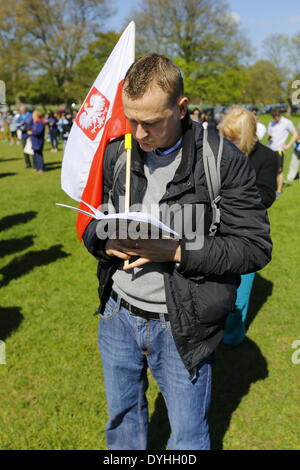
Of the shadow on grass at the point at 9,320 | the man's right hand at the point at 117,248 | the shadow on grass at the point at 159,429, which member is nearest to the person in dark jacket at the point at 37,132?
the shadow on grass at the point at 9,320

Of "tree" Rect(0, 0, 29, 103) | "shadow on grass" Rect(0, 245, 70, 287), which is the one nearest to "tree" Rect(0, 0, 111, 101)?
"tree" Rect(0, 0, 29, 103)

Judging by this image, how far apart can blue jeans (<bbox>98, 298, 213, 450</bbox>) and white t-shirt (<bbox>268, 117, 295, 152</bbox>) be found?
31.5ft

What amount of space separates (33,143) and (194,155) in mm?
11547

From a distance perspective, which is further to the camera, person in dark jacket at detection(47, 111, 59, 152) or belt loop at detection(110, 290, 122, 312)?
person in dark jacket at detection(47, 111, 59, 152)

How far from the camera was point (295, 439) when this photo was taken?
9.31ft

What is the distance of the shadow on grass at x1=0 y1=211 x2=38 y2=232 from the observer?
7.83 meters

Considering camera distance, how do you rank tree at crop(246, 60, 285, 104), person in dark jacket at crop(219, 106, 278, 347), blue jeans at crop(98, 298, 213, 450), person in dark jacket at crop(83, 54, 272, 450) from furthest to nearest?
tree at crop(246, 60, 285, 104)
person in dark jacket at crop(219, 106, 278, 347)
blue jeans at crop(98, 298, 213, 450)
person in dark jacket at crop(83, 54, 272, 450)

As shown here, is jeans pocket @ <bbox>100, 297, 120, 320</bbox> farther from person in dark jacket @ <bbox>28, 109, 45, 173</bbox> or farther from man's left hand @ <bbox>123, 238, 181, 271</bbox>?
person in dark jacket @ <bbox>28, 109, 45, 173</bbox>

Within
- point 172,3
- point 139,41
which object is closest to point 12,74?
point 139,41

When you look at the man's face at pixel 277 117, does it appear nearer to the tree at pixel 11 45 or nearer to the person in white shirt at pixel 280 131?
the person in white shirt at pixel 280 131

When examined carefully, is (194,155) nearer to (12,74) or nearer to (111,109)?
(111,109)

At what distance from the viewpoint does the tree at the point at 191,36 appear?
109 ft

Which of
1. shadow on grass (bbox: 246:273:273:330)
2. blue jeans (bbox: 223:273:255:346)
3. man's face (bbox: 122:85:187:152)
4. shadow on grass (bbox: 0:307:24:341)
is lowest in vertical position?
shadow on grass (bbox: 0:307:24:341)

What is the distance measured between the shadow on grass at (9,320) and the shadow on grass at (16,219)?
3.39 m
